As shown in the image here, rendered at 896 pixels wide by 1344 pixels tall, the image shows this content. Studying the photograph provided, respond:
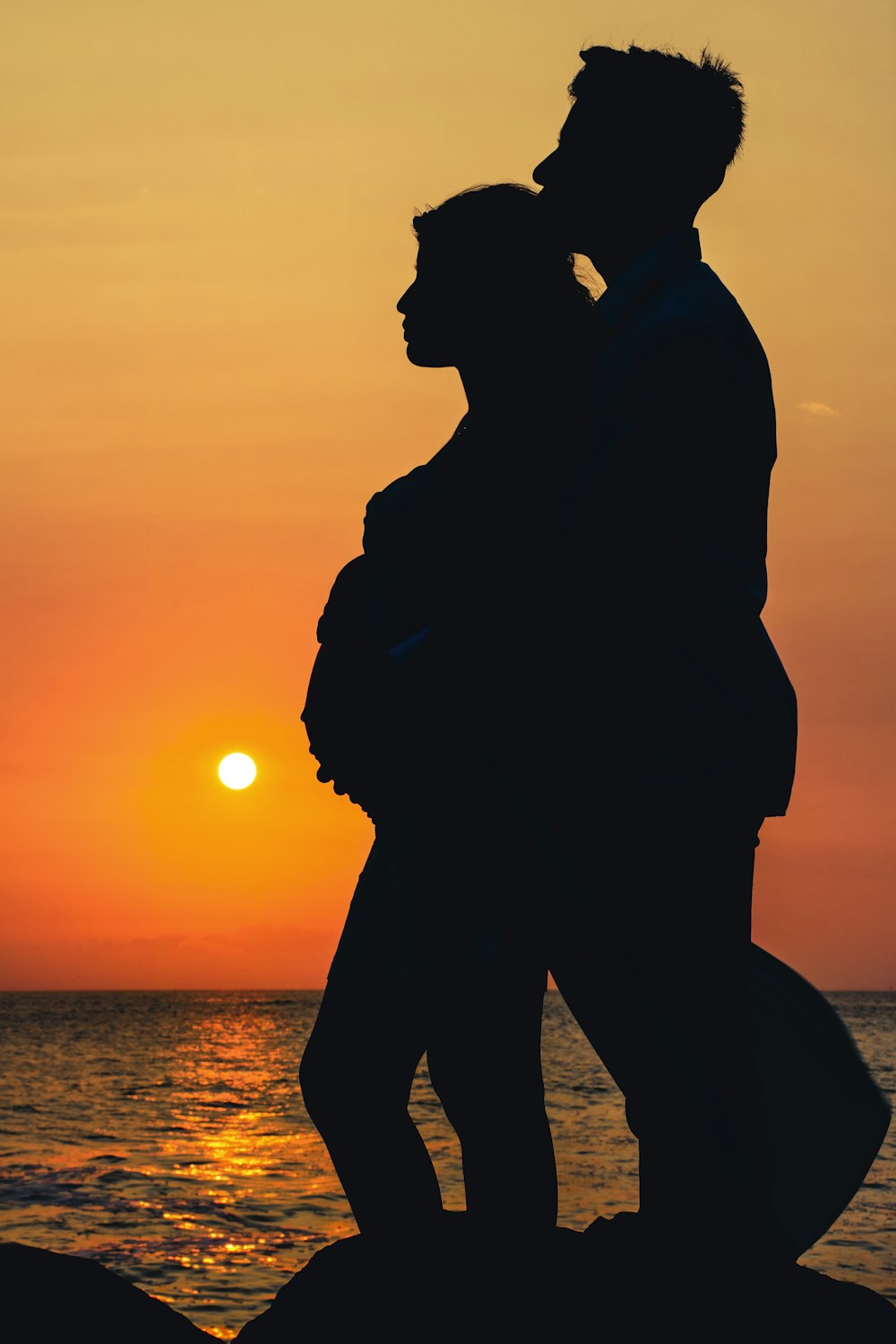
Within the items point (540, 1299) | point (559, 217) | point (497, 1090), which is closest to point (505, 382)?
point (559, 217)

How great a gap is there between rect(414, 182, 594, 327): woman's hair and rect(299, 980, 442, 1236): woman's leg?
Result: 1.58m

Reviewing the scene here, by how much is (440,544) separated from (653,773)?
34.3 inches

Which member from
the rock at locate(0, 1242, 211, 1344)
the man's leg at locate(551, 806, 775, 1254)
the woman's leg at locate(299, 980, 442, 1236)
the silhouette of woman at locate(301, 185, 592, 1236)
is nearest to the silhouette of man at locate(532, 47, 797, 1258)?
the man's leg at locate(551, 806, 775, 1254)

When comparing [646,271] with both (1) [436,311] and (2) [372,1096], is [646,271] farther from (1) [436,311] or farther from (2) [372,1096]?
(2) [372,1096]

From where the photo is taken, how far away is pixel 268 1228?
64.2 feet

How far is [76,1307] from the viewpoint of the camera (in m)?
3.94

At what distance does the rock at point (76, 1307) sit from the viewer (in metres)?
3.87

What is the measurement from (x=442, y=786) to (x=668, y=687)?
2.03 feet

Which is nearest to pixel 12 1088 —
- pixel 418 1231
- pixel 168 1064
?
pixel 168 1064

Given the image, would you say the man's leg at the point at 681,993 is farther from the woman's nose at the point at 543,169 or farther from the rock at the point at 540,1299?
the woman's nose at the point at 543,169

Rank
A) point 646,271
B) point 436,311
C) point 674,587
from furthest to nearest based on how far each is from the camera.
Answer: point 436,311 < point 646,271 < point 674,587

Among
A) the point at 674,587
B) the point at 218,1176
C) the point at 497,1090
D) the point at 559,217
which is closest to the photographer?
the point at 674,587

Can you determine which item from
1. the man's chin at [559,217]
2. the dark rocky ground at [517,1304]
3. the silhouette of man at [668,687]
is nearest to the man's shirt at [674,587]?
the silhouette of man at [668,687]

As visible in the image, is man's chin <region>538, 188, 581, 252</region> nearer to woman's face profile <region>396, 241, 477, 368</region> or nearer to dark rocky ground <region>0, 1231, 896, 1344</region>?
woman's face profile <region>396, 241, 477, 368</region>
